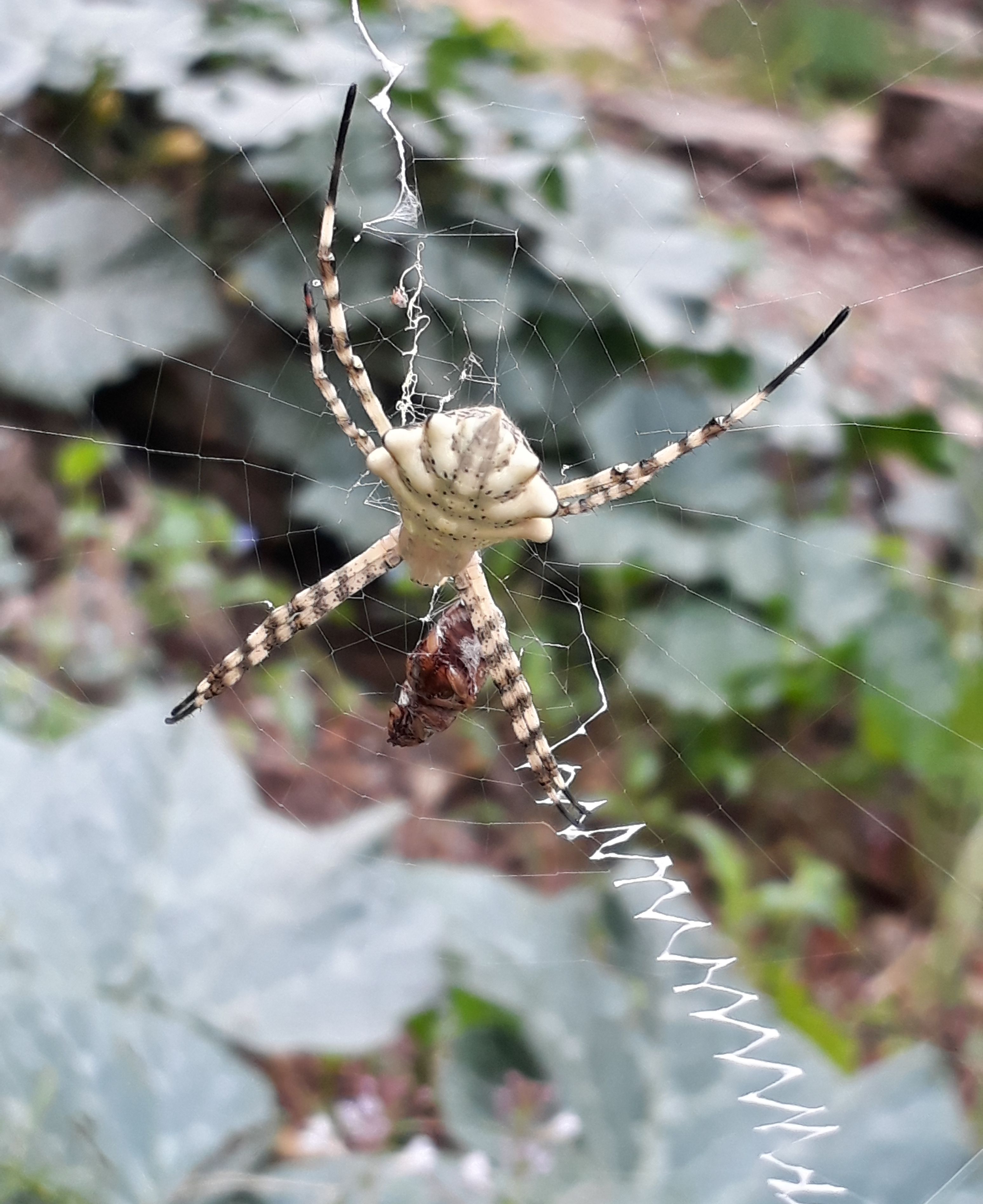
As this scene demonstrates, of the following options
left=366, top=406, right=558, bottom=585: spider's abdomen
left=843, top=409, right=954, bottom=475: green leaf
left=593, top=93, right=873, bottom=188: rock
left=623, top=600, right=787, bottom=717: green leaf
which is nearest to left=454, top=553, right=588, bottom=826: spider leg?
left=366, top=406, right=558, bottom=585: spider's abdomen

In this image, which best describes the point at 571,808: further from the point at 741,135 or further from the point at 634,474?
the point at 741,135

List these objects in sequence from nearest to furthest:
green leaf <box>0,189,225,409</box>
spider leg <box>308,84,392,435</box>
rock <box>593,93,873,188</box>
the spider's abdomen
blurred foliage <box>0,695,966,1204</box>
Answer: the spider's abdomen < spider leg <box>308,84,392,435</box> < blurred foliage <box>0,695,966,1204</box> < green leaf <box>0,189,225,409</box> < rock <box>593,93,873,188</box>

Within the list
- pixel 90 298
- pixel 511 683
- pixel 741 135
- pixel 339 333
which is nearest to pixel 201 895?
pixel 511 683

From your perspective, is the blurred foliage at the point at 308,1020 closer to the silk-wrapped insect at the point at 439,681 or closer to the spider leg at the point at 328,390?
the silk-wrapped insect at the point at 439,681

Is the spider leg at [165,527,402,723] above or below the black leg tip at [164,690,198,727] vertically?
above

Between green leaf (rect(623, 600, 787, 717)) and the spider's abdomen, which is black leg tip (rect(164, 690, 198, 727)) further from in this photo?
green leaf (rect(623, 600, 787, 717))

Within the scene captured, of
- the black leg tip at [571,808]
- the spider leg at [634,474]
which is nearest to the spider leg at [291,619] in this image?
the spider leg at [634,474]

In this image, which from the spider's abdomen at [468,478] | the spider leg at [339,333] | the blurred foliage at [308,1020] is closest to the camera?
the spider's abdomen at [468,478]
